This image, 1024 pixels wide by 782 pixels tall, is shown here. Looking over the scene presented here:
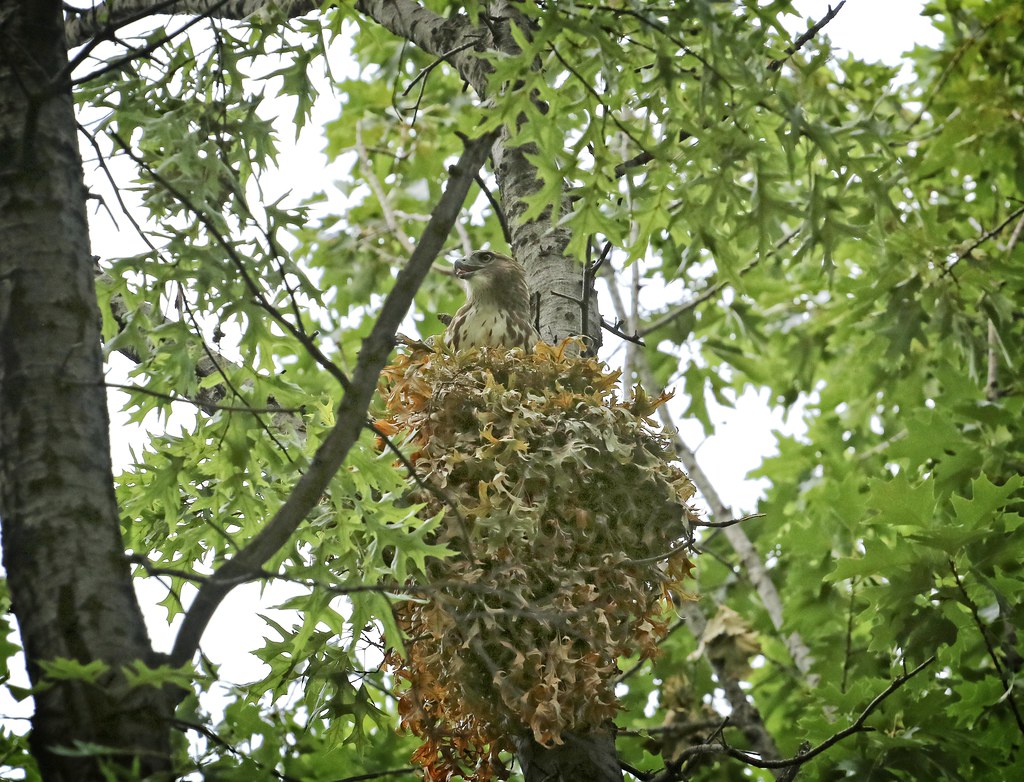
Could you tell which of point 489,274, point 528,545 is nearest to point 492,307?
point 489,274

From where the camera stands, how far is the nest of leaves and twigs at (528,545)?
3727mm

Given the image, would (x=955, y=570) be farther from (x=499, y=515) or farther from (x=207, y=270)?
(x=207, y=270)

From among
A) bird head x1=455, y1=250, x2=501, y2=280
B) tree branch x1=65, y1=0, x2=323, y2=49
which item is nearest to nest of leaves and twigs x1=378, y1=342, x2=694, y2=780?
bird head x1=455, y1=250, x2=501, y2=280

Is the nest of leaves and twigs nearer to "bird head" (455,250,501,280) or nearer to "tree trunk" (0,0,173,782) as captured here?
"tree trunk" (0,0,173,782)

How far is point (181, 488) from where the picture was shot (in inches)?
166

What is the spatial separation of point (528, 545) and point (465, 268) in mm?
2364

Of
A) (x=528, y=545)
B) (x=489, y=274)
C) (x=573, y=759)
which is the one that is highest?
(x=489, y=274)

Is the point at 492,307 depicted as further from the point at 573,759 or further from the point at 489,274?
the point at 573,759

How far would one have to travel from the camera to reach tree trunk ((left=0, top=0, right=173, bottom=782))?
262cm

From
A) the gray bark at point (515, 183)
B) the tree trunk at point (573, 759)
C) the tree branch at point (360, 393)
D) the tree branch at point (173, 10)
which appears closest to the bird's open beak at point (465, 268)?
the gray bark at point (515, 183)

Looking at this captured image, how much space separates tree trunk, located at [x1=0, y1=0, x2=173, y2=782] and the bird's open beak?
2705mm

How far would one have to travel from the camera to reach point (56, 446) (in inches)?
115

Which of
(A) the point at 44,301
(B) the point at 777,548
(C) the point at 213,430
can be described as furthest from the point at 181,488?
(B) the point at 777,548

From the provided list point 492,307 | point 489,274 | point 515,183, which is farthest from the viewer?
point 489,274
